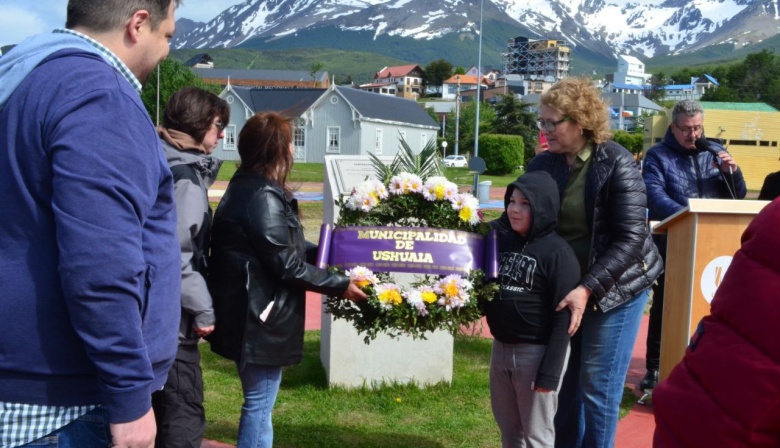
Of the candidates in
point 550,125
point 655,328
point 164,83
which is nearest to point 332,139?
point 164,83

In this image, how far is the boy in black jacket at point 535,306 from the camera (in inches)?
141

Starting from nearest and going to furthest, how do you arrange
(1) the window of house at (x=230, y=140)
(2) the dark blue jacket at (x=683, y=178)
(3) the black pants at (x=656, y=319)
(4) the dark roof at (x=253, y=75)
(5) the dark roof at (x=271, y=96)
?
(2) the dark blue jacket at (x=683, y=178), (3) the black pants at (x=656, y=319), (5) the dark roof at (x=271, y=96), (1) the window of house at (x=230, y=140), (4) the dark roof at (x=253, y=75)

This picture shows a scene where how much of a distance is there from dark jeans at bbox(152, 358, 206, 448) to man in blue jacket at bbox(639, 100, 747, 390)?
3.66 m

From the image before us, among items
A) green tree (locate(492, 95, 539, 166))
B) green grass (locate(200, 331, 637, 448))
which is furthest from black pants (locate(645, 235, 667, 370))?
green tree (locate(492, 95, 539, 166))

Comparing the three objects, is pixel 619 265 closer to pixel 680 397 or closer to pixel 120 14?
pixel 680 397

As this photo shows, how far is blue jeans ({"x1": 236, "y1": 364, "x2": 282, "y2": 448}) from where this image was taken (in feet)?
12.5

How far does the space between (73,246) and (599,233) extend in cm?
264

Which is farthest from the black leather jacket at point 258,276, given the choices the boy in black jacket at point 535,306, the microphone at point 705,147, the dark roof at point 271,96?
the dark roof at point 271,96

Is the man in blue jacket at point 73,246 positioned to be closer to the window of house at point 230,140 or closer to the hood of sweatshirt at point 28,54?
the hood of sweatshirt at point 28,54

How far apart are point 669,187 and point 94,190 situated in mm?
4784

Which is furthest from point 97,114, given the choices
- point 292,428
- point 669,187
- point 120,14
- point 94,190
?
point 669,187

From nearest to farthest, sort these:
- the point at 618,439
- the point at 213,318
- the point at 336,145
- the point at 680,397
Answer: the point at 680,397
the point at 213,318
the point at 618,439
the point at 336,145

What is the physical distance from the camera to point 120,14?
7.07 feet

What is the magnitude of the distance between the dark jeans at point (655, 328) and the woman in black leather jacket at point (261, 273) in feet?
11.0
